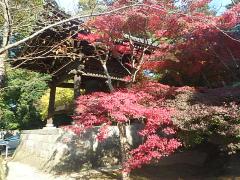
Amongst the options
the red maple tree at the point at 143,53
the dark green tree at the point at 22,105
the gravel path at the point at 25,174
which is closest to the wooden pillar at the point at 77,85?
the red maple tree at the point at 143,53

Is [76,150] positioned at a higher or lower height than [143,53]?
lower

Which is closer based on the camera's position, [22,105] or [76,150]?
[76,150]

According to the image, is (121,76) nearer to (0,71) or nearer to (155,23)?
(155,23)

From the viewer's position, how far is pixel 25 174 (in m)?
13.3

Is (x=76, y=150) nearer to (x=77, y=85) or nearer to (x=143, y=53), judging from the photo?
(x=77, y=85)

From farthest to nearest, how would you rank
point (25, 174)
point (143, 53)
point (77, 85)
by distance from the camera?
point (77, 85) < point (25, 174) < point (143, 53)

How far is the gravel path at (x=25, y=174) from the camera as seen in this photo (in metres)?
12.6

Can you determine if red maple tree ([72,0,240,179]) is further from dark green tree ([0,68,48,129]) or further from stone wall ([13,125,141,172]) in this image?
dark green tree ([0,68,48,129])

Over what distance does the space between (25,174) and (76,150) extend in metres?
2.15

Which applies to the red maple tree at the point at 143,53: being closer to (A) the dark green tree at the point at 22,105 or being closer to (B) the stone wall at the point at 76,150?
(B) the stone wall at the point at 76,150

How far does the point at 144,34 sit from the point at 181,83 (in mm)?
3740

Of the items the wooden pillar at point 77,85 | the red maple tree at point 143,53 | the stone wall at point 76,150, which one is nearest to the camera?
the red maple tree at point 143,53

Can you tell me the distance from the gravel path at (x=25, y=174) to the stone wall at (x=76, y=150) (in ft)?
1.22

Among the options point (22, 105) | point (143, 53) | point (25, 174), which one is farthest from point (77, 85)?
point (22, 105)
